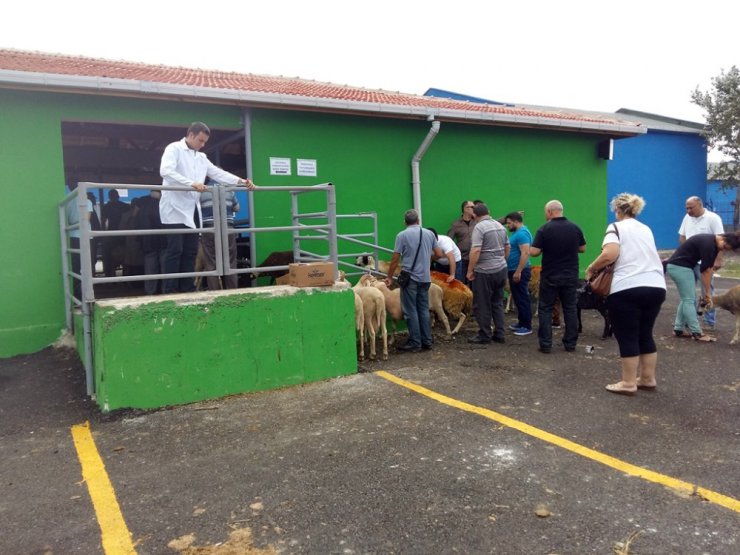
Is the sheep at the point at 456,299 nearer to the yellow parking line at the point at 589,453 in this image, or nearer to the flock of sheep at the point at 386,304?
the flock of sheep at the point at 386,304

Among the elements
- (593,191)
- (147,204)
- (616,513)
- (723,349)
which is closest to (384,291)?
(147,204)

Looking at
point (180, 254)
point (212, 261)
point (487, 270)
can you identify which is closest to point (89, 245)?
point (180, 254)

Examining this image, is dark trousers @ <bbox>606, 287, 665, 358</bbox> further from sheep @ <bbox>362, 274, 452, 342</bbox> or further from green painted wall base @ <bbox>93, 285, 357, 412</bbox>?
sheep @ <bbox>362, 274, 452, 342</bbox>

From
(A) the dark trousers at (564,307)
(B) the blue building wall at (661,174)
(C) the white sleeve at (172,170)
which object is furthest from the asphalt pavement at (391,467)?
(B) the blue building wall at (661,174)

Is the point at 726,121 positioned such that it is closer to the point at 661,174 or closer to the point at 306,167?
the point at 661,174

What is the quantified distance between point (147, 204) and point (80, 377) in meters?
3.16

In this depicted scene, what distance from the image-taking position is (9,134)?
665cm

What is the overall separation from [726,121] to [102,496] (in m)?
25.7

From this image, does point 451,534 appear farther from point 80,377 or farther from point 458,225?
point 458,225

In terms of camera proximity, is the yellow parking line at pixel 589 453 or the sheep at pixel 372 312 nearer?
the yellow parking line at pixel 589 453

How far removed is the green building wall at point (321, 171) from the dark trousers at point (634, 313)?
4.74 meters

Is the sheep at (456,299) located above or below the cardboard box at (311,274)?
below

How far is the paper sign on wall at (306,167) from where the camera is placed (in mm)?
8477

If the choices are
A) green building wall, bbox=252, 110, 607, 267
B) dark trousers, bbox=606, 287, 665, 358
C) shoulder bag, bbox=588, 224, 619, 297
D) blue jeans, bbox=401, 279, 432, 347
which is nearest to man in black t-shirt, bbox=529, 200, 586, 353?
shoulder bag, bbox=588, 224, 619, 297
